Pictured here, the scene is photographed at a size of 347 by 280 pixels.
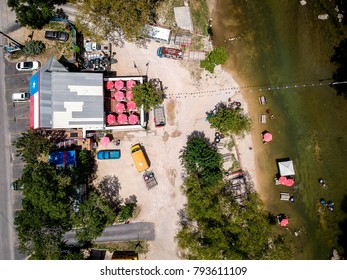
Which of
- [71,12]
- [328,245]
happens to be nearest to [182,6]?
[71,12]

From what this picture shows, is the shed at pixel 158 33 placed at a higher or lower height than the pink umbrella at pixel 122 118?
higher

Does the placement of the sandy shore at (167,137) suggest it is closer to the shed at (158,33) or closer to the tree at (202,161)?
the shed at (158,33)

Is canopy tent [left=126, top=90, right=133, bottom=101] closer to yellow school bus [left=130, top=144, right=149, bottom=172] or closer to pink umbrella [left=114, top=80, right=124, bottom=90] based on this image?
pink umbrella [left=114, top=80, right=124, bottom=90]

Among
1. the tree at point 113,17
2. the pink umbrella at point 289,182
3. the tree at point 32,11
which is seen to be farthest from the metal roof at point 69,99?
the pink umbrella at point 289,182

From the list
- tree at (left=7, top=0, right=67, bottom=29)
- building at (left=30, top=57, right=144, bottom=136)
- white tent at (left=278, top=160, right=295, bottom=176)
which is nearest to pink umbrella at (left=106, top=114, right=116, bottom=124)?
building at (left=30, top=57, right=144, bottom=136)

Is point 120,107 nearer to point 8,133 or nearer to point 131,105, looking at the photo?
point 131,105

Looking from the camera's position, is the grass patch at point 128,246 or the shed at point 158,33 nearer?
the grass patch at point 128,246
